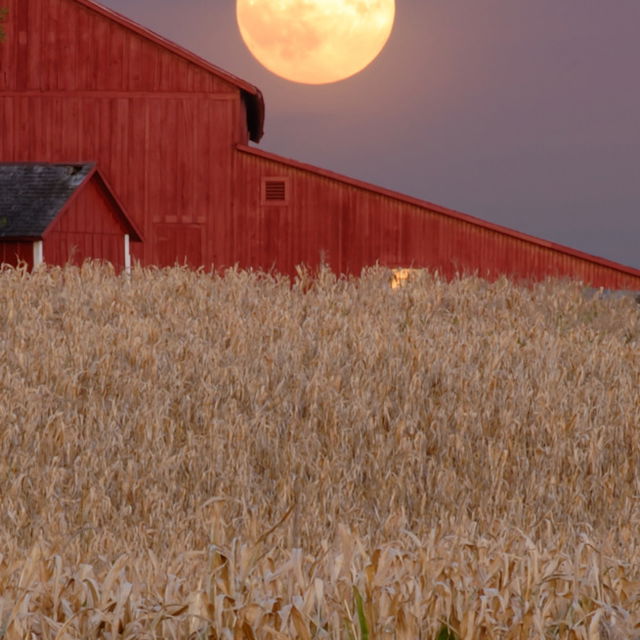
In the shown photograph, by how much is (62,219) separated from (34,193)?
1928 mm

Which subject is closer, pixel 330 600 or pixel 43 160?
pixel 330 600

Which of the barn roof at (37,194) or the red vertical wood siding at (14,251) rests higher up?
the barn roof at (37,194)

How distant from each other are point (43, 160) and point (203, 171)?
17.6ft

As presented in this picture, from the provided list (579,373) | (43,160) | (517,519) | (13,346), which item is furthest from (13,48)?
(517,519)

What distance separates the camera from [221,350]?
11.8 m

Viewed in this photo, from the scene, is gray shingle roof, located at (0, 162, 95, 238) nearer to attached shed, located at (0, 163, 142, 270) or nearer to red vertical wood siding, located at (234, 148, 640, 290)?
attached shed, located at (0, 163, 142, 270)

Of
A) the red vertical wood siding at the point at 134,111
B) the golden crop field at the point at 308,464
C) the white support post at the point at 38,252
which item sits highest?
the red vertical wood siding at the point at 134,111

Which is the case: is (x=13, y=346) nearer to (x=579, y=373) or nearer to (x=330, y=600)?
(x=579, y=373)

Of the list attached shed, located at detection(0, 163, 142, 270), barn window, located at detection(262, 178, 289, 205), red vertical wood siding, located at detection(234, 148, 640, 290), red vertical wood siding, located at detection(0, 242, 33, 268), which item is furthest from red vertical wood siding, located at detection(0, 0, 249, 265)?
red vertical wood siding, located at detection(0, 242, 33, 268)

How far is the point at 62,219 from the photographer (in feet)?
91.0

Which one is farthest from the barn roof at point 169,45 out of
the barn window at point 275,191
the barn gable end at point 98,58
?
the barn window at point 275,191

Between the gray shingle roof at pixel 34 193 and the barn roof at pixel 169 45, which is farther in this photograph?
the barn roof at pixel 169 45

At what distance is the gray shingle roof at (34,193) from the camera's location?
2710cm

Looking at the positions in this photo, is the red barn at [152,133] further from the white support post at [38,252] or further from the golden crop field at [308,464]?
the golden crop field at [308,464]
